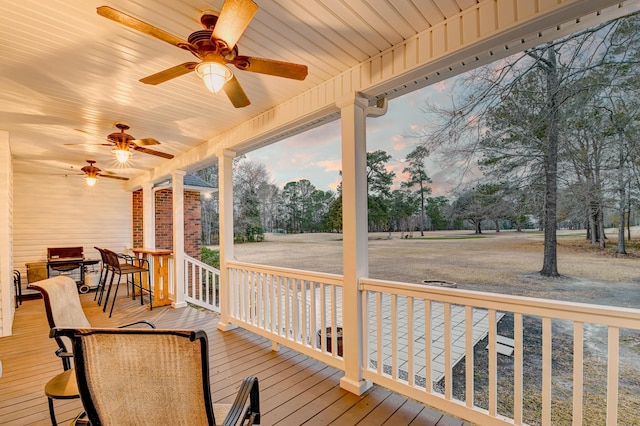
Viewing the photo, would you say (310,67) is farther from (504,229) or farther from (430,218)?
(504,229)

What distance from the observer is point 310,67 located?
256cm

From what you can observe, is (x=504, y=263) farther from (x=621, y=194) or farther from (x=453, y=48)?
(x=453, y=48)

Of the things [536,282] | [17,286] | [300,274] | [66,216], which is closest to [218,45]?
[300,274]

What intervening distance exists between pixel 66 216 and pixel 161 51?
6686mm

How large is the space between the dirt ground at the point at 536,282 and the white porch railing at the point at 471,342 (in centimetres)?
2

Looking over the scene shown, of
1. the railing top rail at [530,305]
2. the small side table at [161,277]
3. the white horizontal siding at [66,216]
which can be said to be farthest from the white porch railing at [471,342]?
the white horizontal siding at [66,216]

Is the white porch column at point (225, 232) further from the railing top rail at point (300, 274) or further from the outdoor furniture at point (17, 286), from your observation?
the outdoor furniture at point (17, 286)

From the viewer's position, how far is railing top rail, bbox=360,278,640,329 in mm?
1528

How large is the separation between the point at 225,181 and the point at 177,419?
3.32m

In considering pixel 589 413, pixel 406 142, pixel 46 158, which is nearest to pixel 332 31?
pixel 406 142

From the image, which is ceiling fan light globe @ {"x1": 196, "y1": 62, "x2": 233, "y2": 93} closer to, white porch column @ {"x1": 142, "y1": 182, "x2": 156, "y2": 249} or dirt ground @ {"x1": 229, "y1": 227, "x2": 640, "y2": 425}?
dirt ground @ {"x1": 229, "y1": 227, "x2": 640, "y2": 425}

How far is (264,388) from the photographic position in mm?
2619

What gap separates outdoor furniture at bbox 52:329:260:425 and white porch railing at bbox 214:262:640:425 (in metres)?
1.60

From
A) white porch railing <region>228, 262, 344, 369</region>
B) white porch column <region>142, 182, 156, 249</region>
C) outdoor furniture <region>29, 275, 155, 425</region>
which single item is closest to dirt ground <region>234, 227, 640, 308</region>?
white porch railing <region>228, 262, 344, 369</region>
